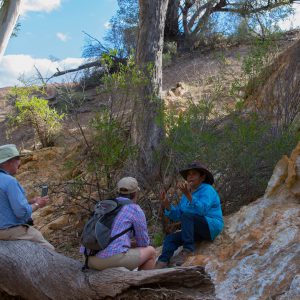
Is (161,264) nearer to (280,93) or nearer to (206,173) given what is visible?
(206,173)

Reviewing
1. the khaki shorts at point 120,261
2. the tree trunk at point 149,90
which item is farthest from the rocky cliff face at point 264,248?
the tree trunk at point 149,90

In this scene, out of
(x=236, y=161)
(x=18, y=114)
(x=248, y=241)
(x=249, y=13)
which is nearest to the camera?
(x=248, y=241)

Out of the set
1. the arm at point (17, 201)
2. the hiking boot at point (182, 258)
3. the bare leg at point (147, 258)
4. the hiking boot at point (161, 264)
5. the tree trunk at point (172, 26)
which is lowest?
the hiking boot at point (161, 264)

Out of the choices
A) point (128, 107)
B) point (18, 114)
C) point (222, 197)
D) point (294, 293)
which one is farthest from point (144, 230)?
point (18, 114)

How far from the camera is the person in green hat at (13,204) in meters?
4.96

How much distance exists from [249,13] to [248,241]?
1505cm

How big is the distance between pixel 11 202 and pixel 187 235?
1.65 m

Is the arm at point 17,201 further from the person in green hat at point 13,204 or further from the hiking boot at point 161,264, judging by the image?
the hiking boot at point 161,264

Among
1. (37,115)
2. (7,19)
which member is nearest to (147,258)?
(7,19)

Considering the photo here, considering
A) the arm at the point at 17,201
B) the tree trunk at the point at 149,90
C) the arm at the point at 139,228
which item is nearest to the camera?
the arm at the point at 139,228

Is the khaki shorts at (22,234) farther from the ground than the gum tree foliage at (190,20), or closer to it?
closer to it

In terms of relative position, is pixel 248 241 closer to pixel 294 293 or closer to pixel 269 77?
pixel 294 293

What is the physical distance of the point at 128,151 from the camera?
761 centimetres

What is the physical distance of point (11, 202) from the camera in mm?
4965
